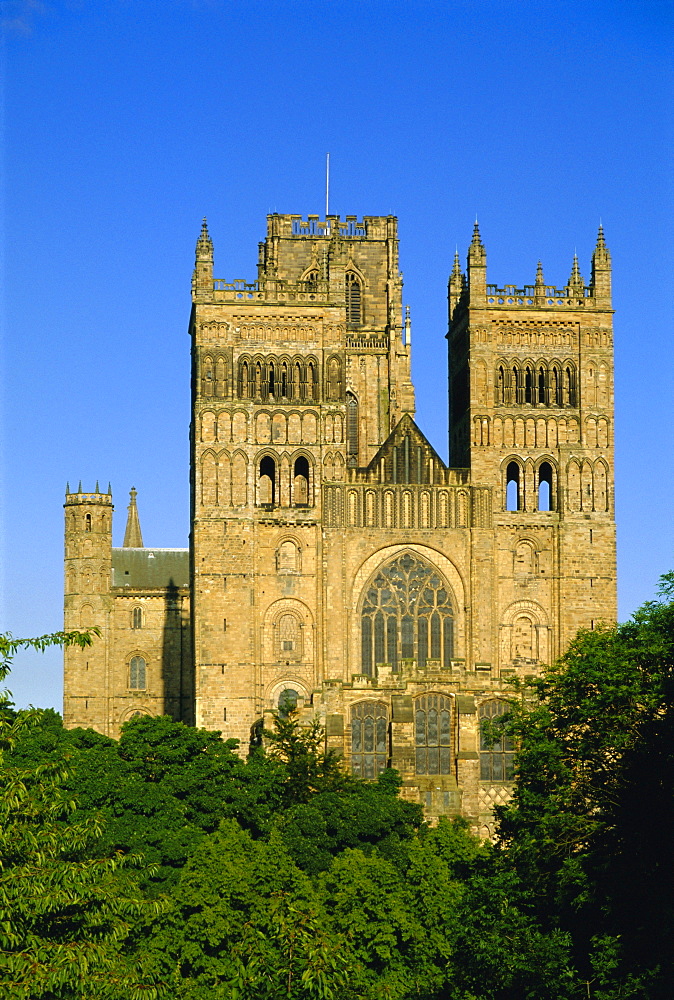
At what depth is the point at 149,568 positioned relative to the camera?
121 m

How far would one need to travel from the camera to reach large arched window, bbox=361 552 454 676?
86250mm

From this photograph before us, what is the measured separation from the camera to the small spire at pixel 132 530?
5266 inches

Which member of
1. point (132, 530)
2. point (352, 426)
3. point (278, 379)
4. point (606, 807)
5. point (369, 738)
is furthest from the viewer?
point (132, 530)

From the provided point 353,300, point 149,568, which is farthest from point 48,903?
point 149,568

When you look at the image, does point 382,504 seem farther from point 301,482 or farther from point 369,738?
point 369,738

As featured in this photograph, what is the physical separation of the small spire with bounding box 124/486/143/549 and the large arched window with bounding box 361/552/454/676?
1925 inches

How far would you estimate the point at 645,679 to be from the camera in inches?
1984

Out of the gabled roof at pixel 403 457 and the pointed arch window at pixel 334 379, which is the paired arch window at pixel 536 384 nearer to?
the gabled roof at pixel 403 457

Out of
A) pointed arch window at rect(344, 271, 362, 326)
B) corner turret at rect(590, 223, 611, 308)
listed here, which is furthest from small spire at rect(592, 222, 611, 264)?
pointed arch window at rect(344, 271, 362, 326)

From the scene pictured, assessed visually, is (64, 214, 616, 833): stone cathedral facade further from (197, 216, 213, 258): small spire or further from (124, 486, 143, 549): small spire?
(124, 486, 143, 549): small spire

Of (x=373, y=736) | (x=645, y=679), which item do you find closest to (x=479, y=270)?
(x=373, y=736)

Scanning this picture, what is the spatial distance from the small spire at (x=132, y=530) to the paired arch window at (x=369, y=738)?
54.0m

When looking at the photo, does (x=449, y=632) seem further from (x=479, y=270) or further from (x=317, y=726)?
(x=479, y=270)

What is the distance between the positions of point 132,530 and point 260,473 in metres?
46.5
